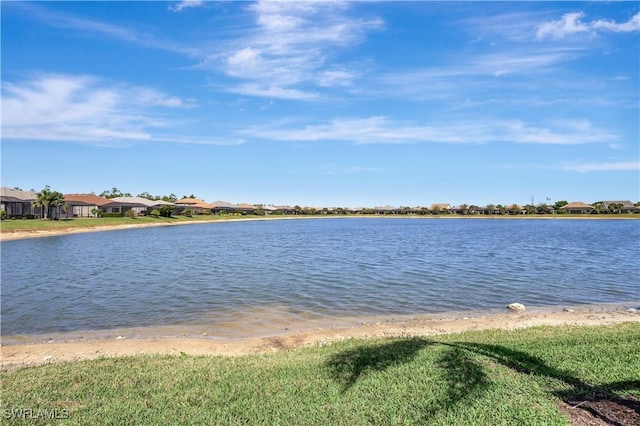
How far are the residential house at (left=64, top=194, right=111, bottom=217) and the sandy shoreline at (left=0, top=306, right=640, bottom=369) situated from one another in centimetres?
8351

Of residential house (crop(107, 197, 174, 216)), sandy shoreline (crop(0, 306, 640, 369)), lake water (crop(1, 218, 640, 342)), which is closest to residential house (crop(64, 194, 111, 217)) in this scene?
residential house (crop(107, 197, 174, 216))

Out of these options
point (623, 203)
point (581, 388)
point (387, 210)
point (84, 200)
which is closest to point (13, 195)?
point (84, 200)

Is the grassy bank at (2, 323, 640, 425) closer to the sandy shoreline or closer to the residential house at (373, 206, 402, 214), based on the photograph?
the sandy shoreline

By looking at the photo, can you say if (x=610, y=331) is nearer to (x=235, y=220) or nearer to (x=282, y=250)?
(x=282, y=250)

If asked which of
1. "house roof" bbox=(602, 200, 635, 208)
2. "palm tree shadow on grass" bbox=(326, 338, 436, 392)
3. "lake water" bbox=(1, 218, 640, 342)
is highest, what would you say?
"house roof" bbox=(602, 200, 635, 208)

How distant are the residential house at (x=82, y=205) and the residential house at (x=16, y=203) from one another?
8275 millimetres

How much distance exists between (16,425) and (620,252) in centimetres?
4144

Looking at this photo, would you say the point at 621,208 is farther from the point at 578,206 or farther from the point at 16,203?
the point at 16,203

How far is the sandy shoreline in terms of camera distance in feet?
33.3

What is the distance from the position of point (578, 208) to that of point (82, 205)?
493ft

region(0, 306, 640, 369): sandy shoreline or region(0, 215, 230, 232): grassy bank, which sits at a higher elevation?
region(0, 215, 230, 232): grassy bank

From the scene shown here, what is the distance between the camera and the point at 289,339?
455 inches

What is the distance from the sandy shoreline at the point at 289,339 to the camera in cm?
1015

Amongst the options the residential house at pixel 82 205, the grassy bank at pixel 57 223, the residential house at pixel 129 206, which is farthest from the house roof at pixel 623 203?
the residential house at pixel 82 205
